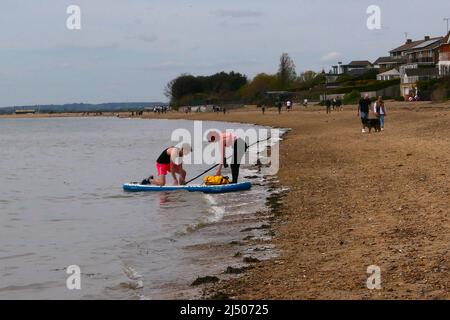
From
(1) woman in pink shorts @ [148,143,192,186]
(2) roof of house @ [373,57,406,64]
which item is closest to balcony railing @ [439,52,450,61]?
(2) roof of house @ [373,57,406,64]

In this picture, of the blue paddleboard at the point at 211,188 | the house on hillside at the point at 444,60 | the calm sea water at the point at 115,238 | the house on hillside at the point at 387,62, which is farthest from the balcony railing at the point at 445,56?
the blue paddleboard at the point at 211,188

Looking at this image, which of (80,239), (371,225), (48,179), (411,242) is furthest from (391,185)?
(48,179)

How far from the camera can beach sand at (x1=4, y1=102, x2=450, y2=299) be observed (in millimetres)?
7773

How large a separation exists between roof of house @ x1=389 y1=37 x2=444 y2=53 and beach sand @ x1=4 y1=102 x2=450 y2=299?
10069 cm

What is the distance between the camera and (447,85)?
6362cm

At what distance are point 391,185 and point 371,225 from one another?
3951 mm

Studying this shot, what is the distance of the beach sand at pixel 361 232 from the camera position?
7.77 m

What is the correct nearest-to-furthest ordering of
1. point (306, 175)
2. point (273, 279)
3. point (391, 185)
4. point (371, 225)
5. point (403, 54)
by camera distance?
point (273, 279) → point (371, 225) → point (391, 185) → point (306, 175) → point (403, 54)

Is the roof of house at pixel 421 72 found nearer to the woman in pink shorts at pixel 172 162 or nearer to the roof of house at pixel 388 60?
the roof of house at pixel 388 60

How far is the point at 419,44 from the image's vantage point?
405ft

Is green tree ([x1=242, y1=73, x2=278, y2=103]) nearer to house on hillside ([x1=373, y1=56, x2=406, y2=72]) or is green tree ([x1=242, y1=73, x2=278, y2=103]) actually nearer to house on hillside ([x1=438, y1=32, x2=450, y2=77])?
house on hillside ([x1=373, y1=56, x2=406, y2=72])

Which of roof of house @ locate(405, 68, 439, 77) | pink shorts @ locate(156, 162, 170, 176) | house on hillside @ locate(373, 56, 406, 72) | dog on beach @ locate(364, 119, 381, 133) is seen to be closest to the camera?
pink shorts @ locate(156, 162, 170, 176)

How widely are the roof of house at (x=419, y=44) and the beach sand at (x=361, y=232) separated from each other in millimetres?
100690

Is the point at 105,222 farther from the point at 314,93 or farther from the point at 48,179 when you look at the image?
the point at 314,93
